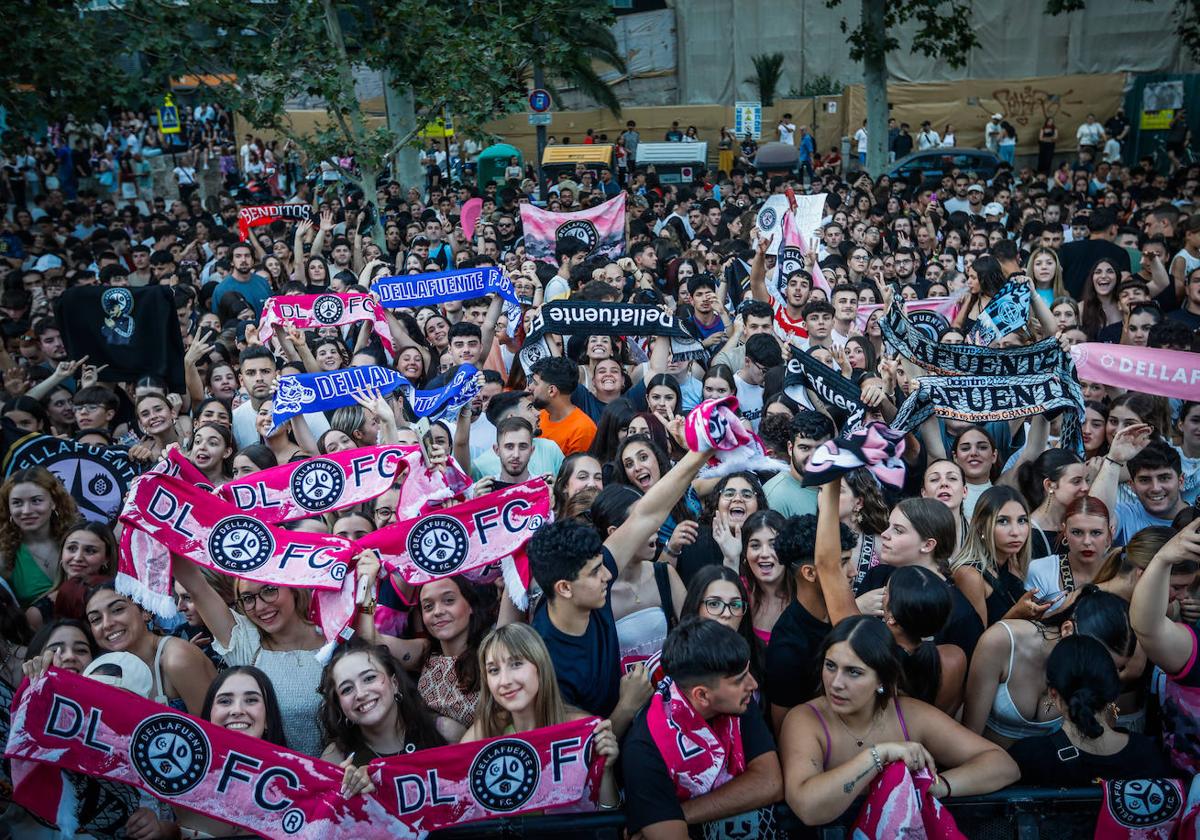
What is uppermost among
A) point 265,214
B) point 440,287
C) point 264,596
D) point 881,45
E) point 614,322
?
point 881,45

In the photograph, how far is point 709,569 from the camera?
4.22 metres

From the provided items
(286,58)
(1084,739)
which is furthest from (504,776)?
(286,58)

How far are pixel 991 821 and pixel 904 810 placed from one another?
0.38 metres

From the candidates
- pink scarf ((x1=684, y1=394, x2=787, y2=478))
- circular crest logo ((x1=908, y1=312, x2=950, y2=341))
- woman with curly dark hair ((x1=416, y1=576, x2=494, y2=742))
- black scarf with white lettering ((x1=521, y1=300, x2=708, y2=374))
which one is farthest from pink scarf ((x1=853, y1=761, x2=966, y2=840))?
circular crest logo ((x1=908, y1=312, x2=950, y2=341))

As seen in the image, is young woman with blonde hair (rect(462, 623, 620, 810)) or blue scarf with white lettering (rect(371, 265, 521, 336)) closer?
young woman with blonde hair (rect(462, 623, 620, 810))

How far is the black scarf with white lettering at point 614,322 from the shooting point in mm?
7703

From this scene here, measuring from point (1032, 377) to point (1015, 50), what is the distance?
3024 cm

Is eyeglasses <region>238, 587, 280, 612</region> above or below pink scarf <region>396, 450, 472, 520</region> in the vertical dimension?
below

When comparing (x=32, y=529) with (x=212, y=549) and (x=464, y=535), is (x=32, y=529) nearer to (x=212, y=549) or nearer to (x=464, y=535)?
(x=212, y=549)

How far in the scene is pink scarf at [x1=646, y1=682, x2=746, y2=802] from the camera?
138 inches

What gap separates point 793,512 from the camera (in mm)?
5500

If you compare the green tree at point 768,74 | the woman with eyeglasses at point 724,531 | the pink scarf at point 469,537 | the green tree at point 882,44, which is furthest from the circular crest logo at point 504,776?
the green tree at point 768,74

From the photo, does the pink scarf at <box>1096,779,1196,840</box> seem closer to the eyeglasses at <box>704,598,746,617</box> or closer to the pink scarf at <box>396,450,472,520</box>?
the eyeglasses at <box>704,598,746,617</box>

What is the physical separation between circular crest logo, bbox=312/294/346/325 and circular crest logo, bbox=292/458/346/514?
11.4 ft
